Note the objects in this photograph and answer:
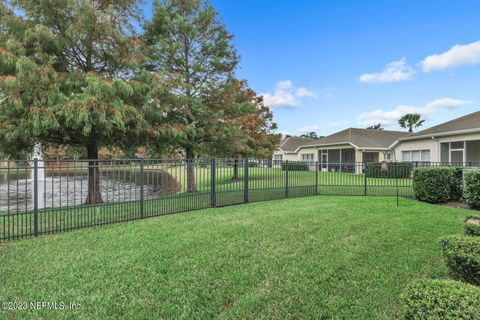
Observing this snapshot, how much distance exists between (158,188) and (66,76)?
16.8ft

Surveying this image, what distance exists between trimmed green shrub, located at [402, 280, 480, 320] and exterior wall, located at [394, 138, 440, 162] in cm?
1798

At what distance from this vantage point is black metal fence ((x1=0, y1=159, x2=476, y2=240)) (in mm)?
6059

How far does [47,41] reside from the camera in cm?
841

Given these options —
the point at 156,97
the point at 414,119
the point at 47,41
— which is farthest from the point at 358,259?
the point at 414,119

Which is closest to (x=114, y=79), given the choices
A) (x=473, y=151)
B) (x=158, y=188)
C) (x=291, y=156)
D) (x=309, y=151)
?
(x=158, y=188)

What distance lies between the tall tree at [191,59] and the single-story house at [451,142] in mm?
13384

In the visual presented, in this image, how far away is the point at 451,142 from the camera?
1595 cm

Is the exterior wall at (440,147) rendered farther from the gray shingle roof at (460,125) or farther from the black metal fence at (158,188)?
the black metal fence at (158,188)

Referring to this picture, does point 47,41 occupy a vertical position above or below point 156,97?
above

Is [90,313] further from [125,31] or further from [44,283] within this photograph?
[125,31]

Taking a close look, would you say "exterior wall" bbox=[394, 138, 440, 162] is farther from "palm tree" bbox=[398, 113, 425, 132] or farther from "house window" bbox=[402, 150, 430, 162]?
"palm tree" bbox=[398, 113, 425, 132]

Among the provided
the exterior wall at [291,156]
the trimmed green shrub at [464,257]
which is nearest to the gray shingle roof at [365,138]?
the exterior wall at [291,156]

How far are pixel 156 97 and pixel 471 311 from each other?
1046cm

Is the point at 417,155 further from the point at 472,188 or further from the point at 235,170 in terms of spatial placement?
the point at 235,170
